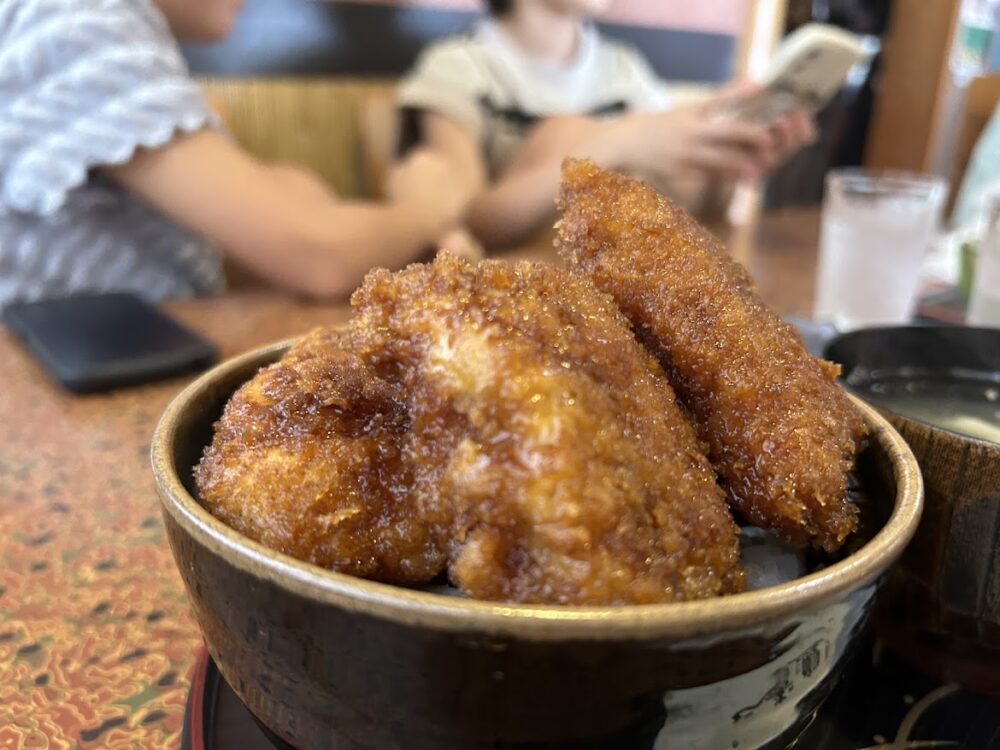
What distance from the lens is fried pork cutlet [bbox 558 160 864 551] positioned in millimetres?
418

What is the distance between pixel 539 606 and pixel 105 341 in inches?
36.9

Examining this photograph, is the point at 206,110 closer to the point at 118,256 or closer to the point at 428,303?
the point at 118,256

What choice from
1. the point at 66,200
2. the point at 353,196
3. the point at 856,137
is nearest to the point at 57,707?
the point at 66,200

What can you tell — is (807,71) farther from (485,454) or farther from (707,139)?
(485,454)

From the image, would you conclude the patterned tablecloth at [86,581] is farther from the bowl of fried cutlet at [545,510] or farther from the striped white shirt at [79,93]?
the striped white shirt at [79,93]

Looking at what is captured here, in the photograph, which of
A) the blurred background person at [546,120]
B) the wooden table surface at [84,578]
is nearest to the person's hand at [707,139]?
the blurred background person at [546,120]

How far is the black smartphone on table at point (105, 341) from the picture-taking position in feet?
3.17

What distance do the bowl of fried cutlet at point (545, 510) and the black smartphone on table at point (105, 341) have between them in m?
0.57

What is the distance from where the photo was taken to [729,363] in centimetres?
44

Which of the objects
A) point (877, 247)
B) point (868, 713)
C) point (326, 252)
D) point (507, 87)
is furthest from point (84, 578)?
point (507, 87)

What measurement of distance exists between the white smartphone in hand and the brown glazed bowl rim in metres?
1.22

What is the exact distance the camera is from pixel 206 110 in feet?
4.74

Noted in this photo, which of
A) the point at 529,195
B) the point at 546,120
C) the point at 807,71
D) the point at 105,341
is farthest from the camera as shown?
the point at 546,120

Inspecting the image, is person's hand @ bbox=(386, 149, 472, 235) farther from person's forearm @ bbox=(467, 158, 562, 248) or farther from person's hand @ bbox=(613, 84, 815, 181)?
person's hand @ bbox=(613, 84, 815, 181)
